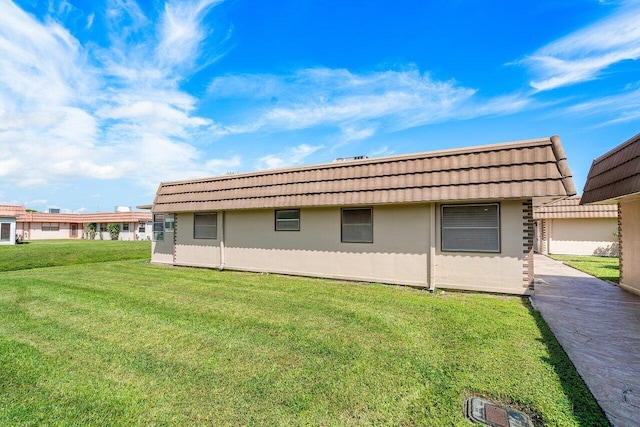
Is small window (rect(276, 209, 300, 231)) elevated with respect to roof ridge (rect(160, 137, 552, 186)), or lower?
lower

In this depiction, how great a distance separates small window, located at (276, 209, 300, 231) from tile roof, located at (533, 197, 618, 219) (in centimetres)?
1560

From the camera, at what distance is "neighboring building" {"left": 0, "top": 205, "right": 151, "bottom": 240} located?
1435 inches

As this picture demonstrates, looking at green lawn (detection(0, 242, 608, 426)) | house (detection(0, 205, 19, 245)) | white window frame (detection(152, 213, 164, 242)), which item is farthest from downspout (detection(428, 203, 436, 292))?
house (detection(0, 205, 19, 245))

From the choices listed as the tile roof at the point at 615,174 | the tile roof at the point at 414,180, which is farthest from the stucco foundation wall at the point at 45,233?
the tile roof at the point at 615,174

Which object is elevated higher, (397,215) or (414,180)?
(414,180)

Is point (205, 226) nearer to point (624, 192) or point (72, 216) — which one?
point (624, 192)

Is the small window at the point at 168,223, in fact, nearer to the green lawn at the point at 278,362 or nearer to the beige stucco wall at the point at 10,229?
the green lawn at the point at 278,362

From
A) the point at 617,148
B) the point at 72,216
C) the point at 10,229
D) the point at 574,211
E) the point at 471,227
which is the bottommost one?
the point at 10,229

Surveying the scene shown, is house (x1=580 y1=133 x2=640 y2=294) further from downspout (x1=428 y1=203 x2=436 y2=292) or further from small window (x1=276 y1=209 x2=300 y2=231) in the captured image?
small window (x1=276 y1=209 x2=300 y2=231)

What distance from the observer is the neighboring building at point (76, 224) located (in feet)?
120

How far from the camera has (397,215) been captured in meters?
8.84

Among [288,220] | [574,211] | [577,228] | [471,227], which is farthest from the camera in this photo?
[577,228]

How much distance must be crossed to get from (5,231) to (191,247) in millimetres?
28514

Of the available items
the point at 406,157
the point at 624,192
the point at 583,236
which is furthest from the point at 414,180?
the point at 583,236
